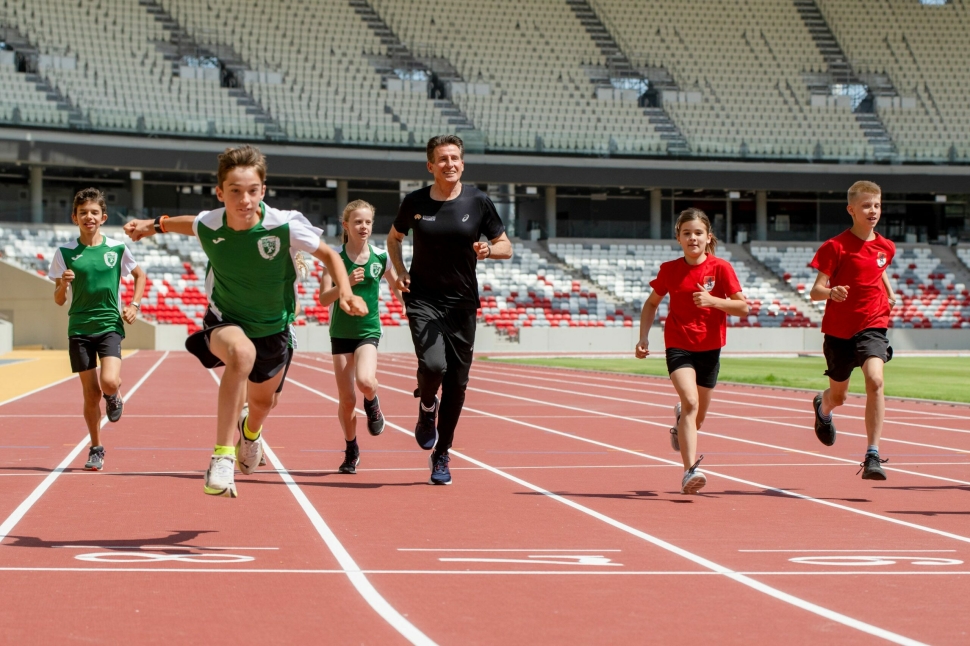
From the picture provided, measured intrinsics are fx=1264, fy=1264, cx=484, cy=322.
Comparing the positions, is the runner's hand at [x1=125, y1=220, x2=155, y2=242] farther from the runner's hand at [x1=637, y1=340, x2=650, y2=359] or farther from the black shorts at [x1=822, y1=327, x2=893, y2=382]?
the black shorts at [x1=822, y1=327, x2=893, y2=382]

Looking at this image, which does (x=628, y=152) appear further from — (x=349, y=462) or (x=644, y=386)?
(x=349, y=462)

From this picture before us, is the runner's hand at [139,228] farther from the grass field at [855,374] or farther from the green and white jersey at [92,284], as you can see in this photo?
the grass field at [855,374]

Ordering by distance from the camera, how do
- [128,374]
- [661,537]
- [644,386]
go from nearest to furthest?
[661,537]
[644,386]
[128,374]

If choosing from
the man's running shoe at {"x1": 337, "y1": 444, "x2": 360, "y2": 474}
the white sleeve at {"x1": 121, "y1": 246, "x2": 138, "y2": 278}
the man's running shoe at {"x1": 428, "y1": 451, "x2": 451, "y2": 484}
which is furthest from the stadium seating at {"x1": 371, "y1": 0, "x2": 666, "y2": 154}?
the man's running shoe at {"x1": 428, "y1": 451, "x2": 451, "y2": 484}

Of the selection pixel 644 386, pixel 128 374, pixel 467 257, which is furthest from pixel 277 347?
pixel 128 374

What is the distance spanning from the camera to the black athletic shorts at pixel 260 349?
692 cm

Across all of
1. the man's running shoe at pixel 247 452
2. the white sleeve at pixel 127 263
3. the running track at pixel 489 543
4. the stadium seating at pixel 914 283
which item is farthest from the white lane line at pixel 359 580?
the stadium seating at pixel 914 283

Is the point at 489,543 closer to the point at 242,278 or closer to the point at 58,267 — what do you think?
the point at 242,278

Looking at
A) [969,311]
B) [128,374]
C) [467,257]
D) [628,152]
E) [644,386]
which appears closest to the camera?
[467,257]

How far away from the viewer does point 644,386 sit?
23516mm

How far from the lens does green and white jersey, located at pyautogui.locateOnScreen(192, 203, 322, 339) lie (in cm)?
675

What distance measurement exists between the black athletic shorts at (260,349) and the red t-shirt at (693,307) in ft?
9.17

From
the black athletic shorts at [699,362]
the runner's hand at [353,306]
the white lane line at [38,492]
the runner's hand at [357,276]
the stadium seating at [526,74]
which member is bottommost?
the white lane line at [38,492]

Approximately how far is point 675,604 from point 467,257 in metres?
3.99
